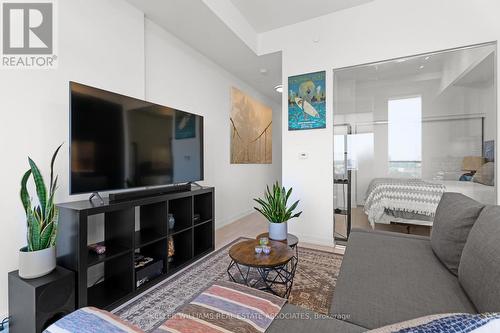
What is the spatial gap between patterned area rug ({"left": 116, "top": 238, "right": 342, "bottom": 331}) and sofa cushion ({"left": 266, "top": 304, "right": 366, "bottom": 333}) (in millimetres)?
882

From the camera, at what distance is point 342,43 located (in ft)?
9.51

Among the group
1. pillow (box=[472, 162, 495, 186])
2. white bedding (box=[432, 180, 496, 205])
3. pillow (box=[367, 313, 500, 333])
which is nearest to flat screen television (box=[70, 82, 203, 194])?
pillow (box=[367, 313, 500, 333])

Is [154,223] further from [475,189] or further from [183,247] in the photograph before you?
[475,189]

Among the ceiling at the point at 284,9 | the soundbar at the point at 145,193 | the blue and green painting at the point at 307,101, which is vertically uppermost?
the ceiling at the point at 284,9

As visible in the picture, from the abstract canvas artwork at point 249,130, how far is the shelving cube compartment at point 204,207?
4.41 ft

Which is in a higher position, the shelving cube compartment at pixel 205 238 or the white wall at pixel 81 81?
the white wall at pixel 81 81

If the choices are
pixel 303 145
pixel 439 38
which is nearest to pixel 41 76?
pixel 303 145

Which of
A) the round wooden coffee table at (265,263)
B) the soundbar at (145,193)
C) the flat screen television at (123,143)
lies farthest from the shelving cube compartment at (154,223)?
the round wooden coffee table at (265,263)

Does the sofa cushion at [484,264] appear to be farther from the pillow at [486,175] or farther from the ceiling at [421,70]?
the ceiling at [421,70]

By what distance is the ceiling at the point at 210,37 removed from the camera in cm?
234

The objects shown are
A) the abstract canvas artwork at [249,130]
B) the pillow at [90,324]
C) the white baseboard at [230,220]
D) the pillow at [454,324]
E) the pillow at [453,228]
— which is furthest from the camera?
the abstract canvas artwork at [249,130]

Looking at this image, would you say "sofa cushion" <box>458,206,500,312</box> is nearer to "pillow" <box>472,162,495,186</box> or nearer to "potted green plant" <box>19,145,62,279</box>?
"pillow" <box>472,162,495,186</box>

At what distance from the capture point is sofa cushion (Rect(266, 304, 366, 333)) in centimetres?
82

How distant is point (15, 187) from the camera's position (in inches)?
61.7
